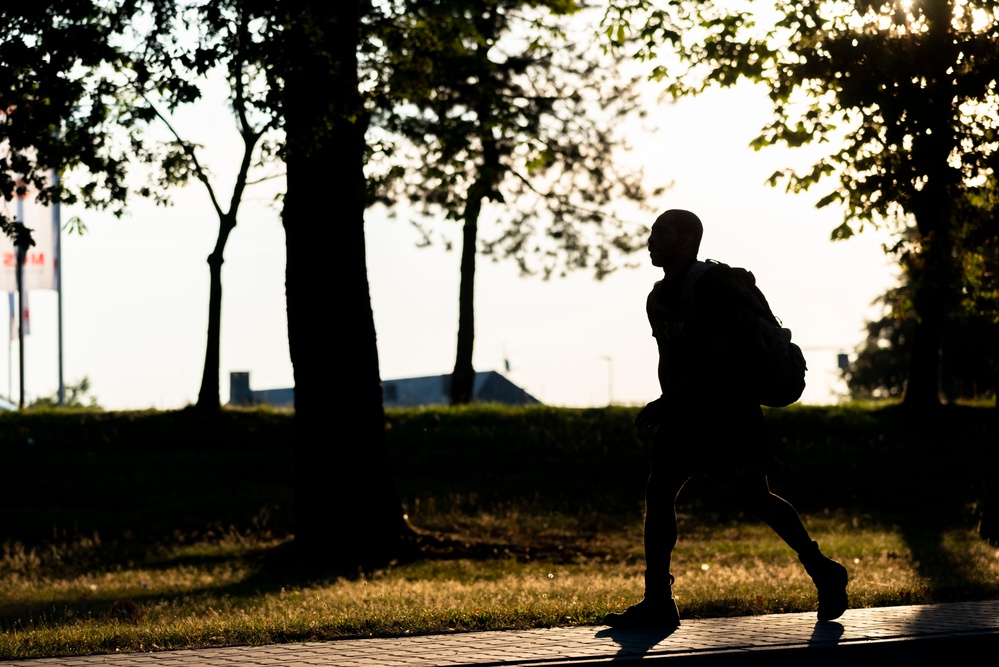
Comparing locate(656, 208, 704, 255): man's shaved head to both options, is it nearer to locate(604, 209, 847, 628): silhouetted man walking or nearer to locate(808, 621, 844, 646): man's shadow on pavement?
locate(604, 209, 847, 628): silhouetted man walking

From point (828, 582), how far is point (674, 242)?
1.92 metres

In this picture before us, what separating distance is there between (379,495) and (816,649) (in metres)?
9.08

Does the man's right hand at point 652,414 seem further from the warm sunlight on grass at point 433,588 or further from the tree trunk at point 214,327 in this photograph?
the tree trunk at point 214,327

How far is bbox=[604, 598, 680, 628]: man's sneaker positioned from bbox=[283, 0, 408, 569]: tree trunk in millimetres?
7654

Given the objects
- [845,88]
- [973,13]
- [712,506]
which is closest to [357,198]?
[845,88]

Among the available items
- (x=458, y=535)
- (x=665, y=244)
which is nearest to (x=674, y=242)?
(x=665, y=244)

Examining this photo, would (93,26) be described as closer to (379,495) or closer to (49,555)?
(379,495)

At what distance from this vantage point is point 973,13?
14086 millimetres

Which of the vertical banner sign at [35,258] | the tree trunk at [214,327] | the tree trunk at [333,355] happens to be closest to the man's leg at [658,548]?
the tree trunk at [333,355]

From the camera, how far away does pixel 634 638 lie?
23.6ft

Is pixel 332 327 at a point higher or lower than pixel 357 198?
lower

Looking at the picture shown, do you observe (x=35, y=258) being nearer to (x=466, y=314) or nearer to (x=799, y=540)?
(x=466, y=314)

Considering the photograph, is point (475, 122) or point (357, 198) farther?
point (475, 122)

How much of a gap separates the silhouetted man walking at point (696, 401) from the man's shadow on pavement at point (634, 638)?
0.19 meters
